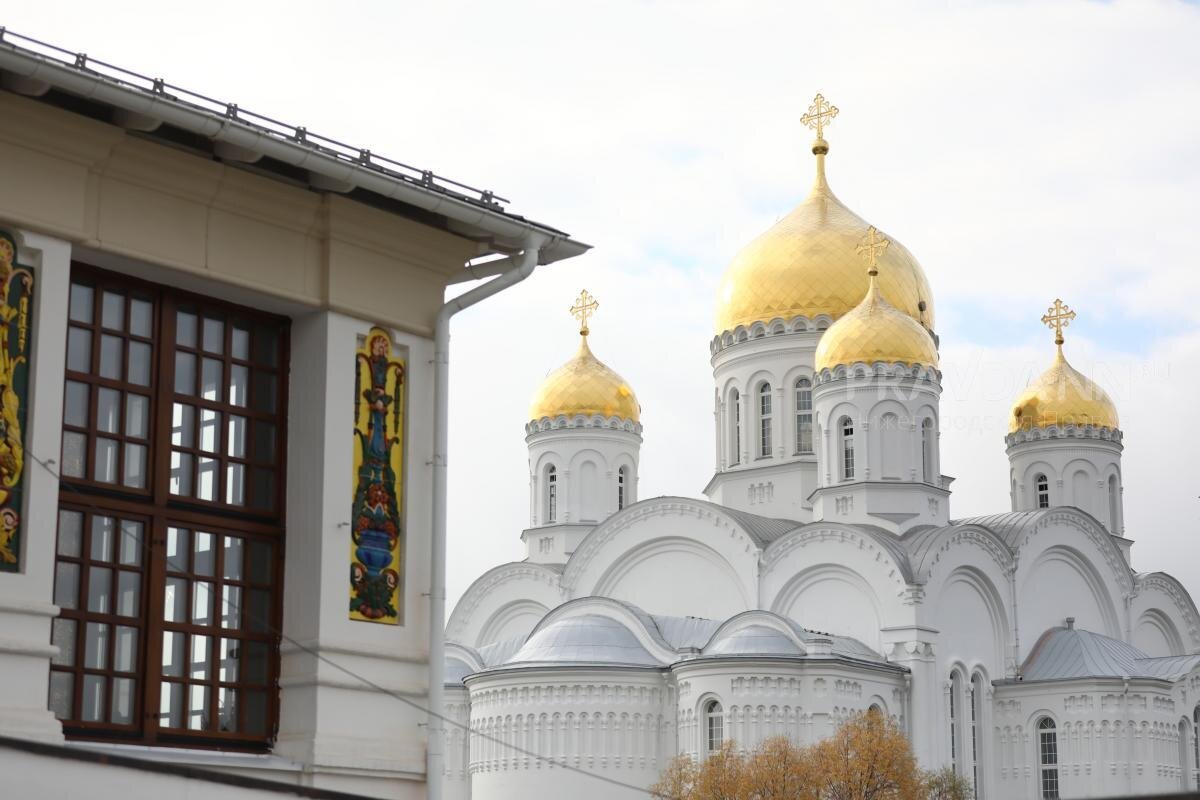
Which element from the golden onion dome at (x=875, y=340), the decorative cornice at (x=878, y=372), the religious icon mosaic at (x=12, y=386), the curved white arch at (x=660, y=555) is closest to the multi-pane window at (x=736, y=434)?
the curved white arch at (x=660, y=555)

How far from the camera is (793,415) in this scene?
3350 cm

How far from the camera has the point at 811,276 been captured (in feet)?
112

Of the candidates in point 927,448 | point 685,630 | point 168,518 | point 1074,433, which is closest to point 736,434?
point 927,448

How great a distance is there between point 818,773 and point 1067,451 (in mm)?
14354

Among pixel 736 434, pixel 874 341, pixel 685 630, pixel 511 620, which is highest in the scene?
pixel 874 341

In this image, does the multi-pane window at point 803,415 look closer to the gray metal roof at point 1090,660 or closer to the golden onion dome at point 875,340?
the golden onion dome at point 875,340

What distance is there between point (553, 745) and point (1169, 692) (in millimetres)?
9966

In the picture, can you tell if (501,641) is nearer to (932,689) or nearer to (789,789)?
(932,689)

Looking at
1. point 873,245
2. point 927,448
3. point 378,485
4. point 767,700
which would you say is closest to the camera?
point 378,485

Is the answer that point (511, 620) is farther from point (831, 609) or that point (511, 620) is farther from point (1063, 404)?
point (1063, 404)

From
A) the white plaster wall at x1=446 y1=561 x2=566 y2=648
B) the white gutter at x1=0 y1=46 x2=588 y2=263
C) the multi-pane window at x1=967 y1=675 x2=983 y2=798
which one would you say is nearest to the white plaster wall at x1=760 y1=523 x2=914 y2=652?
the multi-pane window at x1=967 y1=675 x2=983 y2=798

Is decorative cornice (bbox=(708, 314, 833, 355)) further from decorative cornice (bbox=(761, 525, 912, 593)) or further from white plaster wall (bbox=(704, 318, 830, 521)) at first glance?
decorative cornice (bbox=(761, 525, 912, 593))

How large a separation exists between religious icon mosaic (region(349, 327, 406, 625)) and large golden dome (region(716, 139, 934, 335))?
2440cm

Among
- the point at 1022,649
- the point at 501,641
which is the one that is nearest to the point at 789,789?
the point at 1022,649
